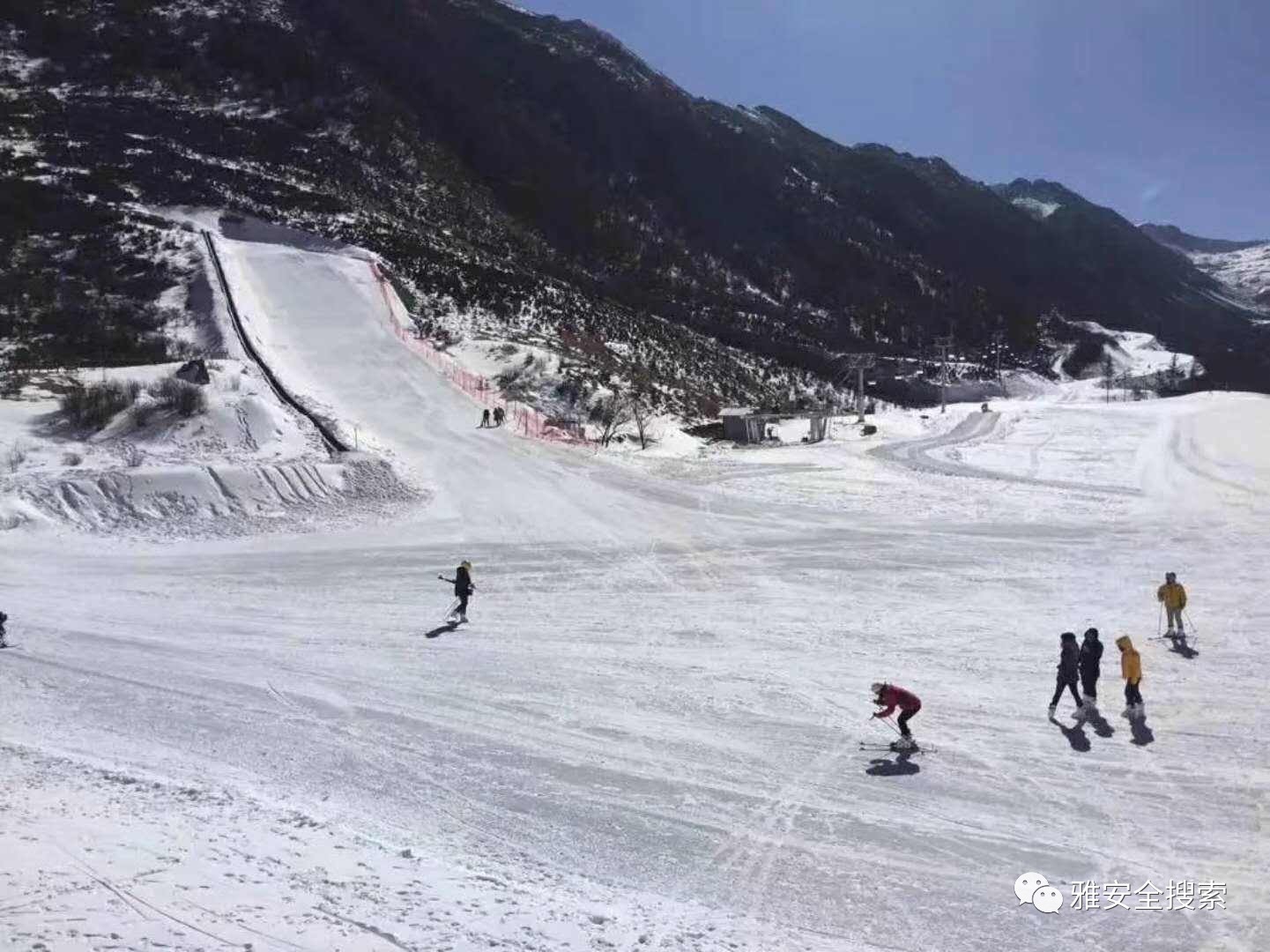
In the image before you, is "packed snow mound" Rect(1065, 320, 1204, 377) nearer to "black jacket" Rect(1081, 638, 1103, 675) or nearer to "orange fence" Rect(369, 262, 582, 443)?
"orange fence" Rect(369, 262, 582, 443)

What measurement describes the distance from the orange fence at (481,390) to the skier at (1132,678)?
2252 cm

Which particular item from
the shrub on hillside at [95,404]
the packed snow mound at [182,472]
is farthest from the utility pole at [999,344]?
the shrub on hillside at [95,404]

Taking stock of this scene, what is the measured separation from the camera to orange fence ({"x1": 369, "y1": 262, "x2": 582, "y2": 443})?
31.6m

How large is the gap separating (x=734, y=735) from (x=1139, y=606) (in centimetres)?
910

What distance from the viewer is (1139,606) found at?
585 inches

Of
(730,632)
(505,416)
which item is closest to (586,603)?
(730,632)

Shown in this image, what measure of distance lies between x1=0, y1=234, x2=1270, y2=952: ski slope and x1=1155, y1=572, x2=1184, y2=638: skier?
36 cm

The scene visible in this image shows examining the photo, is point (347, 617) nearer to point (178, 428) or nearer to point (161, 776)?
point (161, 776)

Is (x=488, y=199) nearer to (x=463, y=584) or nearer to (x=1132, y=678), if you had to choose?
(x=463, y=584)

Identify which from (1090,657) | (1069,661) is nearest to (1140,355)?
(1090,657)

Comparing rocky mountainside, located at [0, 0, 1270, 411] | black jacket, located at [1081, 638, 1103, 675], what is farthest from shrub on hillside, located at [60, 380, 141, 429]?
black jacket, located at [1081, 638, 1103, 675]

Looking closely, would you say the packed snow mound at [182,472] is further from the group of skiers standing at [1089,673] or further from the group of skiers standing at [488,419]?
the group of skiers standing at [1089,673]

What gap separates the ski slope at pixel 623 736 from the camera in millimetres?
6816

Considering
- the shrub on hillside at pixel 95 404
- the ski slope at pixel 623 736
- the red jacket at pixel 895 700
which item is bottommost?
the ski slope at pixel 623 736
